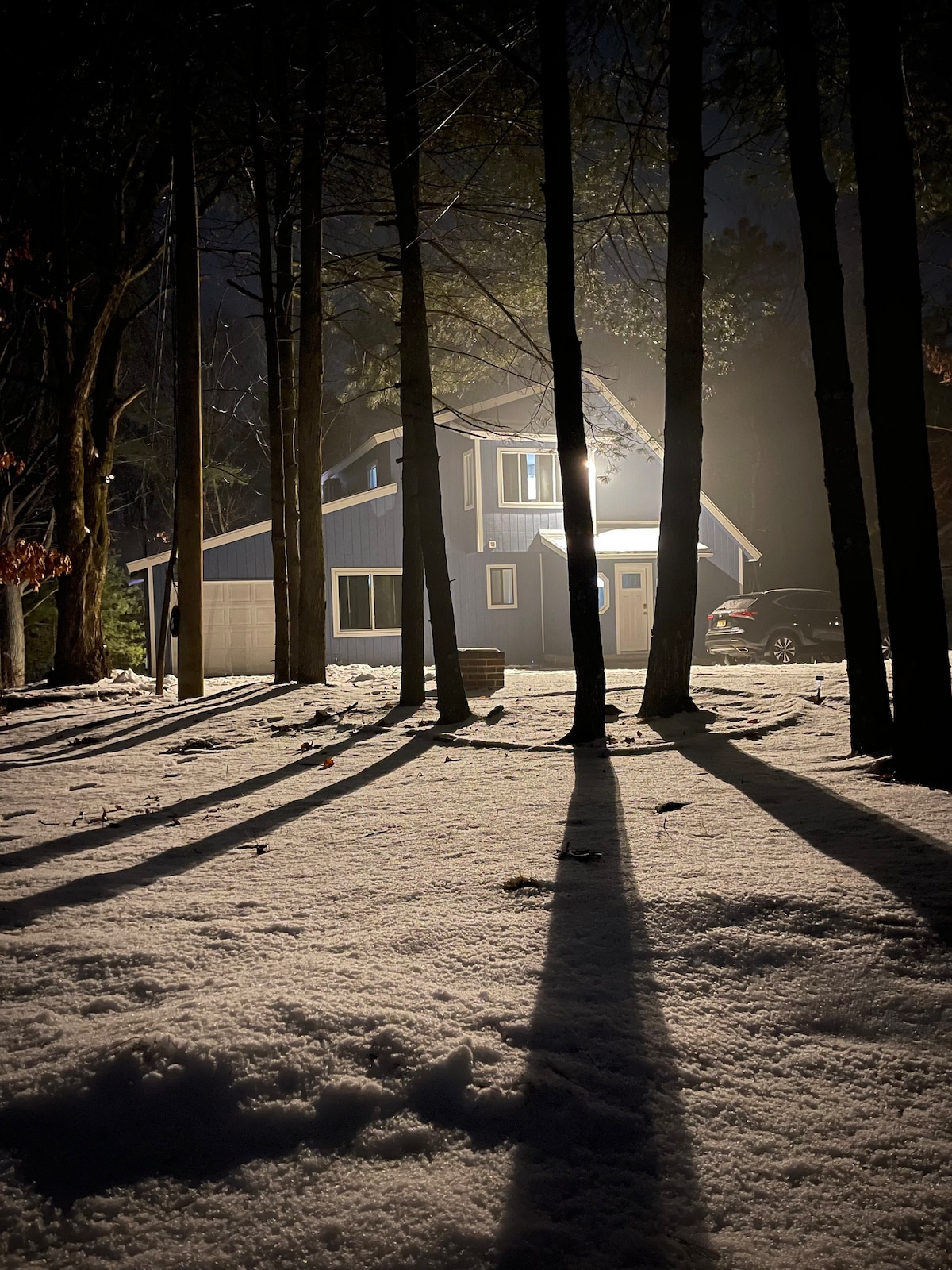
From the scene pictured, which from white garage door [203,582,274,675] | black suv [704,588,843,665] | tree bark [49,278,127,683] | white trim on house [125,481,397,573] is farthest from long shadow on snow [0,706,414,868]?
white trim on house [125,481,397,573]

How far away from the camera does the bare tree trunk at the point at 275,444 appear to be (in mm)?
12484

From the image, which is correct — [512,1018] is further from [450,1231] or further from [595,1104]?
[450,1231]

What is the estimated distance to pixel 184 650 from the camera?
35.1ft

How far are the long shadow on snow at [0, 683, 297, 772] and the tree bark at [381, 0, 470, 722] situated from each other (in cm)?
260

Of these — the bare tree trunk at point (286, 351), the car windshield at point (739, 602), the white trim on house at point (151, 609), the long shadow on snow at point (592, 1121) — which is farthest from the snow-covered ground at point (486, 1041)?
the white trim on house at point (151, 609)

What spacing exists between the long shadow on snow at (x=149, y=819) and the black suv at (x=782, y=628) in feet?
43.7

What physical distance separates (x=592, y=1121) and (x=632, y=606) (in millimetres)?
22889

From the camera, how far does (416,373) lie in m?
8.77

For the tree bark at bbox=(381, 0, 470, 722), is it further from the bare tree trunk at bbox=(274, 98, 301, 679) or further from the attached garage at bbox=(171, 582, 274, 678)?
the attached garage at bbox=(171, 582, 274, 678)

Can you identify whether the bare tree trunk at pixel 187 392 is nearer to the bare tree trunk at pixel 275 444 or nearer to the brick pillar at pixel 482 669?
the bare tree trunk at pixel 275 444

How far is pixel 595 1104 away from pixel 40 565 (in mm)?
10464

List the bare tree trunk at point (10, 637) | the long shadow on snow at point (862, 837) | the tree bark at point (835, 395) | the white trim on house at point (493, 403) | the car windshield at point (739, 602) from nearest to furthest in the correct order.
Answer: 1. the long shadow on snow at point (862, 837)
2. the tree bark at point (835, 395)
3. the bare tree trunk at point (10, 637)
4. the car windshield at point (739, 602)
5. the white trim on house at point (493, 403)

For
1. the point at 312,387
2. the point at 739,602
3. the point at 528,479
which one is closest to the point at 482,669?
the point at 312,387

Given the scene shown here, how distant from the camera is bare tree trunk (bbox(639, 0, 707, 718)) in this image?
783 centimetres
